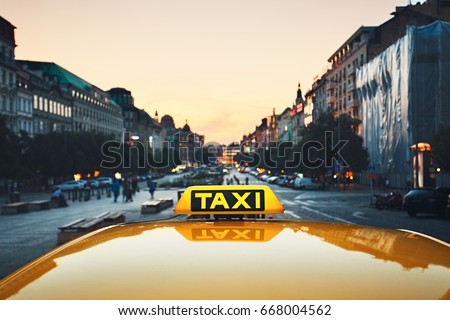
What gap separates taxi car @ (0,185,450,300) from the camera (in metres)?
1.60

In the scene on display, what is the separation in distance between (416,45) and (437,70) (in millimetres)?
3048

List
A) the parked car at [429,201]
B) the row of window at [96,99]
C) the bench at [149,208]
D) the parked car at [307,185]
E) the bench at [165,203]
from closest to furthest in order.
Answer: the parked car at [429,201] < the bench at [149,208] < the bench at [165,203] < the parked car at [307,185] < the row of window at [96,99]

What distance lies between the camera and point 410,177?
52.4m

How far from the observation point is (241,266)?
1843 millimetres

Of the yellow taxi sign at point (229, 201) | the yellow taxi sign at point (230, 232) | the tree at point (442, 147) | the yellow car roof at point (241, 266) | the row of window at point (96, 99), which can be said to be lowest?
the yellow car roof at point (241, 266)

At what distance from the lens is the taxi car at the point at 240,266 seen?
1.60 m

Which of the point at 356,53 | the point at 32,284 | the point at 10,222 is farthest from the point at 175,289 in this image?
the point at 356,53

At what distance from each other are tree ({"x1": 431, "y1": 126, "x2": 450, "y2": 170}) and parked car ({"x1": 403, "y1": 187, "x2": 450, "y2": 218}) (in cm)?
1583

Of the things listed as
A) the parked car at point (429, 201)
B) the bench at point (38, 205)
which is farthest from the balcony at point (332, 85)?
the bench at point (38, 205)

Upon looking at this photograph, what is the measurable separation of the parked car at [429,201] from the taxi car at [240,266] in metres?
24.7

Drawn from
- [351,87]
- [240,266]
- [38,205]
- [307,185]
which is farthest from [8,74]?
[240,266]

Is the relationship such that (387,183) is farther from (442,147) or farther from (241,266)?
(241,266)

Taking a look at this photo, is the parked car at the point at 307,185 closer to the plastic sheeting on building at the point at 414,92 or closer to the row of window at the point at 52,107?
the plastic sheeting on building at the point at 414,92
